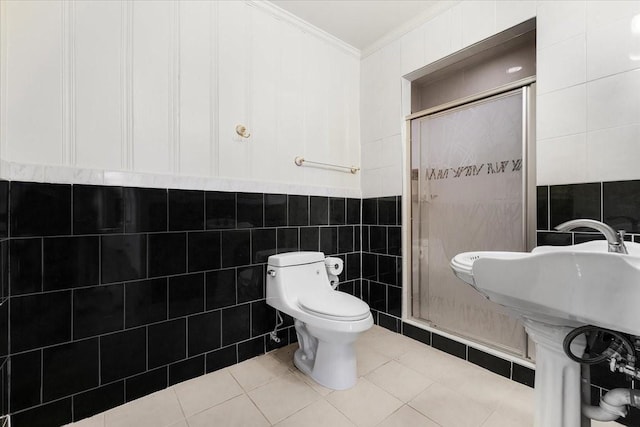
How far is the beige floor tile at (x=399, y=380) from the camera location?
4.72 ft

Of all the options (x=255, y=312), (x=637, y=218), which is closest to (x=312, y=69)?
(x=255, y=312)

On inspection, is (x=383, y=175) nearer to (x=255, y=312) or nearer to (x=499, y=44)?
(x=499, y=44)

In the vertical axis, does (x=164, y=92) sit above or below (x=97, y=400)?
above

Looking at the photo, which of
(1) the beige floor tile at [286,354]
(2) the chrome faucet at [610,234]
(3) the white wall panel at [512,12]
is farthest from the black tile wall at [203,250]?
(3) the white wall panel at [512,12]

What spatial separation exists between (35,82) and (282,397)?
1791mm

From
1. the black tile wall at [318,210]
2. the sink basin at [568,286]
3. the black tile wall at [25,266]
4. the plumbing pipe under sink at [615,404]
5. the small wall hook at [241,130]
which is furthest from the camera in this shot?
the black tile wall at [318,210]

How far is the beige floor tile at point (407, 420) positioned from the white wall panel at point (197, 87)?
1.53m

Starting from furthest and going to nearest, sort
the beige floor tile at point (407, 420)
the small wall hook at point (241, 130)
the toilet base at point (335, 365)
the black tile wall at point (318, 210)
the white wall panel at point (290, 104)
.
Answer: the black tile wall at point (318, 210) < the white wall panel at point (290, 104) < the small wall hook at point (241, 130) < the toilet base at point (335, 365) < the beige floor tile at point (407, 420)

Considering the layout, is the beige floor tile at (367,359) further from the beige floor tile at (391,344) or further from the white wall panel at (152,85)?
the white wall panel at (152,85)

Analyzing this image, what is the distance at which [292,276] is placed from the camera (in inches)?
68.4

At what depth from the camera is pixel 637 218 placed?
3.79ft

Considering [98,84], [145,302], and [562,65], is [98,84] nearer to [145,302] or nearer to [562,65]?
[145,302]

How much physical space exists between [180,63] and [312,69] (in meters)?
0.93

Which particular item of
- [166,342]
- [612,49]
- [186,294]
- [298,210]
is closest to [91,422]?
[166,342]
